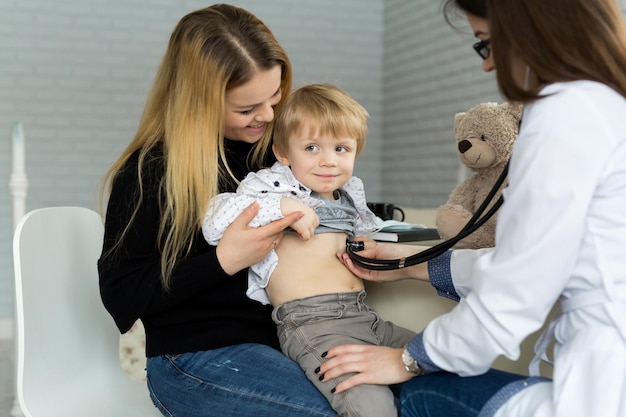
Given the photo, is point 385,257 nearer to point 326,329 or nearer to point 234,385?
point 326,329

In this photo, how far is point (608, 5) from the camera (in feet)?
3.44

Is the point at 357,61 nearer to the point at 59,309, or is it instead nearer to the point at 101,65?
the point at 101,65

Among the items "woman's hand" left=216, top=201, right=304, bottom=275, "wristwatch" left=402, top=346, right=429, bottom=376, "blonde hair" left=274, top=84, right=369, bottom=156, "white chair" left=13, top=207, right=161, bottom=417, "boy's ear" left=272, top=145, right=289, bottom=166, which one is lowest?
"white chair" left=13, top=207, right=161, bottom=417

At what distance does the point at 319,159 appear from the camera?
1.59 metres

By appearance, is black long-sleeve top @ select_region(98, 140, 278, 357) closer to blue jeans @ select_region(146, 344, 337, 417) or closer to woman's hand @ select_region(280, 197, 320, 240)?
blue jeans @ select_region(146, 344, 337, 417)

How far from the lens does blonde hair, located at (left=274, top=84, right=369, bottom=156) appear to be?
158cm

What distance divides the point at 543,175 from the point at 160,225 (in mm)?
832

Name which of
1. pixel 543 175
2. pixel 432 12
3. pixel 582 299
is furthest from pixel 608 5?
pixel 432 12

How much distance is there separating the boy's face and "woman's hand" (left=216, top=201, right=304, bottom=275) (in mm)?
148

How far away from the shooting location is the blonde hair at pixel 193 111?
1.52 metres

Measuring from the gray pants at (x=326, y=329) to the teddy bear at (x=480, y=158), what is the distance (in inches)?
10.3

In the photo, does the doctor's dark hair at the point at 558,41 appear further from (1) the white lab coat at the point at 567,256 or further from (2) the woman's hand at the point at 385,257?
(2) the woman's hand at the point at 385,257

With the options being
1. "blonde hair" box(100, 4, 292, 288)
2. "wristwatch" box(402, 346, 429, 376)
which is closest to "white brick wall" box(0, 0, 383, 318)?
"blonde hair" box(100, 4, 292, 288)

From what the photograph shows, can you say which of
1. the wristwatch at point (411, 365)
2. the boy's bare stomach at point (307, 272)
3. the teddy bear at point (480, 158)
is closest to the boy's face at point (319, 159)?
the boy's bare stomach at point (307, 272)
